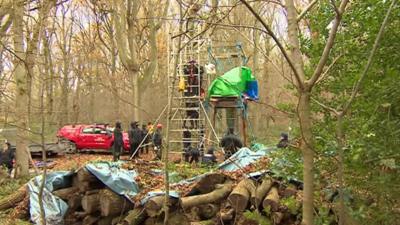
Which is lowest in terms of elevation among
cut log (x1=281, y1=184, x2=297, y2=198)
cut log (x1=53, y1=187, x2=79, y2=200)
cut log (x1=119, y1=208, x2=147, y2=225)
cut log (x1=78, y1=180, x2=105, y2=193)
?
cut log (x1=119, y1=208, x2=147, y2=225)

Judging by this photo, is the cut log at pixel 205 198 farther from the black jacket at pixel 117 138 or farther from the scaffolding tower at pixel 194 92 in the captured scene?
the black jacket at pixel 117 138

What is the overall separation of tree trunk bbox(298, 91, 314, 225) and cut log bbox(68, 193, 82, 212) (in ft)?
23.6

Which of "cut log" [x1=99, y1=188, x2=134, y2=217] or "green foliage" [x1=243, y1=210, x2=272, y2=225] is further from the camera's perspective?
"cut log" [x1=99, y1=188, x2=134, y2=217]

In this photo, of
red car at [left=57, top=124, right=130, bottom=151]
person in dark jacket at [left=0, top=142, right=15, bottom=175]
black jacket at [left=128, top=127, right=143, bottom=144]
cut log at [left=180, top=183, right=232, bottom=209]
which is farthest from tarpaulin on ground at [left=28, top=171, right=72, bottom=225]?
red car at [left=57, top=124, right=130, bottom=151]

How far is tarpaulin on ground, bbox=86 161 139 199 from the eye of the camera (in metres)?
8.95

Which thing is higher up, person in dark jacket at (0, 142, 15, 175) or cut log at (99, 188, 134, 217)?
person in dark jacket at (0, 142, 15, 175)

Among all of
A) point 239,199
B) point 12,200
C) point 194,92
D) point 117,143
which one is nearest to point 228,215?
point 239,199

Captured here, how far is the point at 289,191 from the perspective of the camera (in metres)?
7.36

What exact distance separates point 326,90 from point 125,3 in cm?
2036

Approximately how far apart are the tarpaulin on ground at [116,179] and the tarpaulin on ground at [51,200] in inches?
31.1

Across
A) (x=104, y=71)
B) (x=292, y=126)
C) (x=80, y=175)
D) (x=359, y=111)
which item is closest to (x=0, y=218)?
(x=80, y=175)

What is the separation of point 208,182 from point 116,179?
193 centimetres

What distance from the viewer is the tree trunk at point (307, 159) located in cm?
278

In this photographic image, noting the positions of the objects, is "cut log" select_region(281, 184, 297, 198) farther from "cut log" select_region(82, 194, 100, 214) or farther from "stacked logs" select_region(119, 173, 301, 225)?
"cut log" select_region(82, 194, 100, 214)
